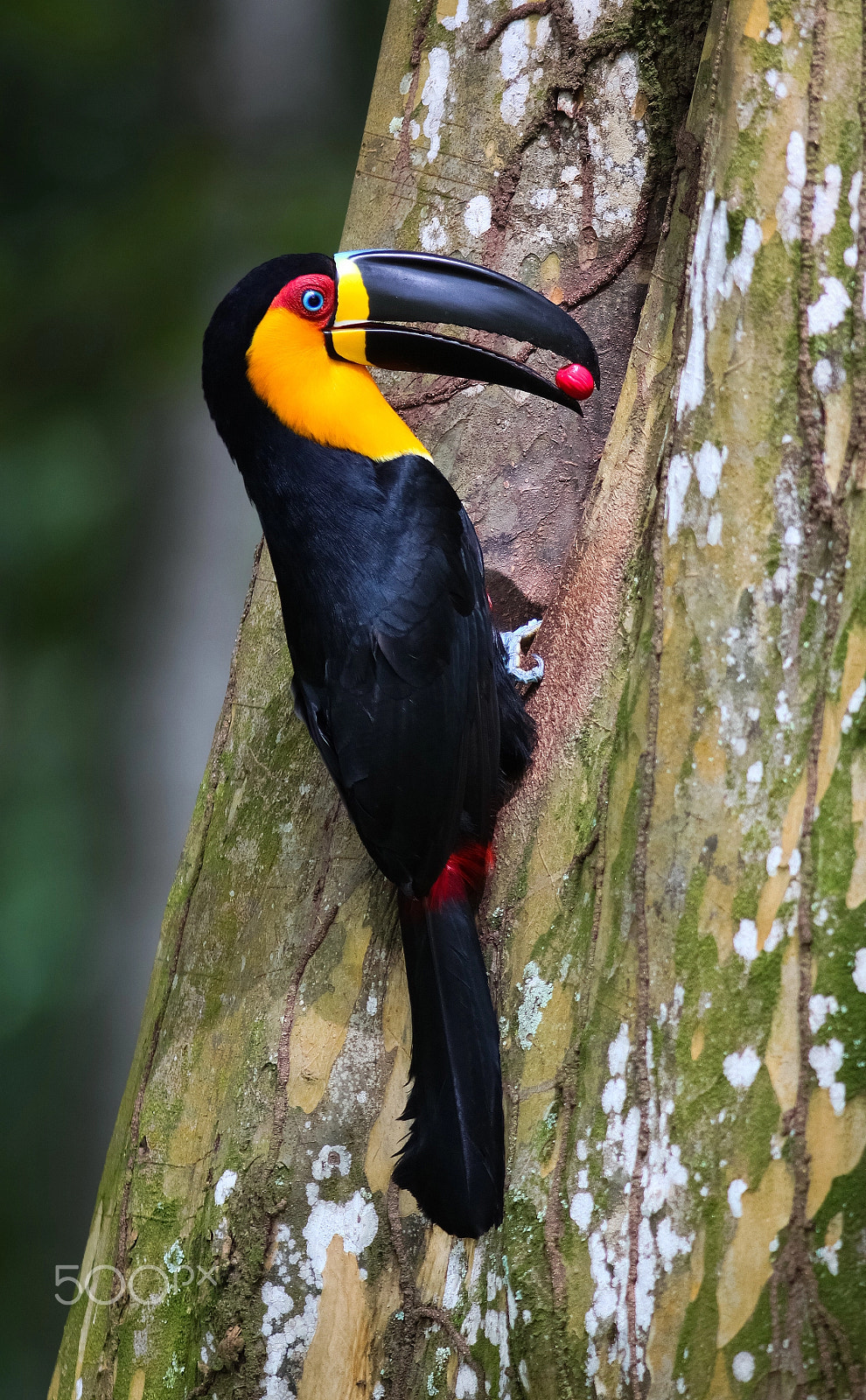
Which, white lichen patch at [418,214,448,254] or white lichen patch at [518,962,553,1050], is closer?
white lichen patch at [518,962,553,1050]

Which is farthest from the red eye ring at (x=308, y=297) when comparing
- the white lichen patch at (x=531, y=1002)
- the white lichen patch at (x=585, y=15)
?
the white lichen patch at (x=531, y=1002)

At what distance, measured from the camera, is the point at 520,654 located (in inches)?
80.7

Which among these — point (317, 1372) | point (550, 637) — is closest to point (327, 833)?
point (550, 637)

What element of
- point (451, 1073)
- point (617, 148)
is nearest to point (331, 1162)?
point (451, 1073)

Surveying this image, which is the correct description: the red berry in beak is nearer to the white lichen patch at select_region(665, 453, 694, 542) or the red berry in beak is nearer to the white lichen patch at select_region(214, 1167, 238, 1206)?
the white lichen patch at select_region(665, 453, 694, 542)

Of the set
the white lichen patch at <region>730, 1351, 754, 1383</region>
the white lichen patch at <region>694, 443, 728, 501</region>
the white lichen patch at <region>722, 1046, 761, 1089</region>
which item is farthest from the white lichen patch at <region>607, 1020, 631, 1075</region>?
the white lichen patch at <region>694, 443, 728, 501</region>

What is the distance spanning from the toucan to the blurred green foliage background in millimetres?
2890

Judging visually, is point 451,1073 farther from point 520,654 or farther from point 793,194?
point 793,194

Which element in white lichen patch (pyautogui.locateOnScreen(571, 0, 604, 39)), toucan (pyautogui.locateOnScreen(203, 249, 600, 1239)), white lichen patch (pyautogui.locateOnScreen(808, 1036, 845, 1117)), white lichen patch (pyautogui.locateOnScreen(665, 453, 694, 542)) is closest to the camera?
white lichen patch (pyautogui.locateOnScreen(808, 1036, 845, 1117))

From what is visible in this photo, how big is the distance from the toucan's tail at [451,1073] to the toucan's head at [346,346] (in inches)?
31.2

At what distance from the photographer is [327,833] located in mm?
2021

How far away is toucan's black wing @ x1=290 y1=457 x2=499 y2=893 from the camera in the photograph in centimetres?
183

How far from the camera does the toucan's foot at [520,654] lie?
1961 mm

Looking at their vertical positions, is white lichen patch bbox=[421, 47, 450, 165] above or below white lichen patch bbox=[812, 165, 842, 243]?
above
